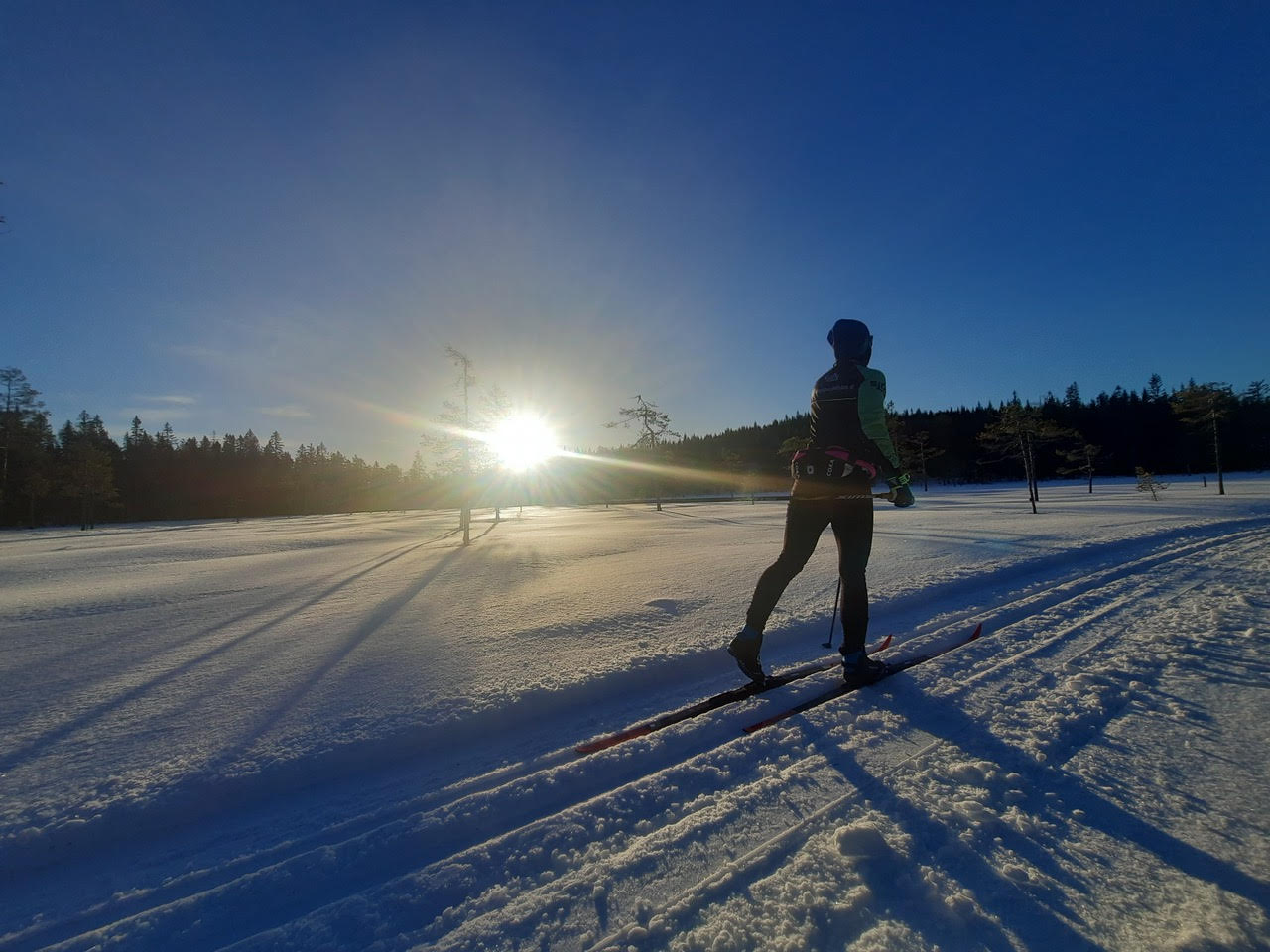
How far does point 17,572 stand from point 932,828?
54.0ft

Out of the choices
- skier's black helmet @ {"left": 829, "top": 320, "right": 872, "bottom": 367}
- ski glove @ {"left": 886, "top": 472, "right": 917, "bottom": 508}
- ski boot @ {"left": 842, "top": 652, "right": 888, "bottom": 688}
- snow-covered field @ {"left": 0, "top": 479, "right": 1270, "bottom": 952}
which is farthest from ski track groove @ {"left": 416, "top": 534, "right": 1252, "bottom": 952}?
skier's black helmet @ {"left": 829, "top": 320, "right": 872, "bottom": 367}

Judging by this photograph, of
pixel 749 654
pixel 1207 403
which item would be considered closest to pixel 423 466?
pixel 749 654

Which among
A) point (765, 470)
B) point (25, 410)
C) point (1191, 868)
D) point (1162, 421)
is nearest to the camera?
point (1191, 868)

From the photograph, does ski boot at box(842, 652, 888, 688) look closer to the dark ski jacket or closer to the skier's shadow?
the skier's shadow

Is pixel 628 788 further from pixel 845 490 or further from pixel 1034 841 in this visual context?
pixel 845 490

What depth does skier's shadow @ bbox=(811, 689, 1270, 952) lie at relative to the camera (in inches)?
54.5

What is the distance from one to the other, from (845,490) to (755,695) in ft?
4.69

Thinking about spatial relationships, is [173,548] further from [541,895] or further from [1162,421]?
[1162,421]

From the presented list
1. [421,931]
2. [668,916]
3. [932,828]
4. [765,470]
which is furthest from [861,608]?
[765,470]

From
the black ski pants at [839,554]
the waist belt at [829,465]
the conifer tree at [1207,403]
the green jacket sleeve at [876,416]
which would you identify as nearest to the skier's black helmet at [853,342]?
the green jacket sleeve at [876,416]

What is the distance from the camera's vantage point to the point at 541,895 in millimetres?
1591

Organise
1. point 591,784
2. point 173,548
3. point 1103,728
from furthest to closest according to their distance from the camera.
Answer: point 173,548 < point 1103,728 < point 591,784

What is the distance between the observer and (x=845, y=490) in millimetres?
3143

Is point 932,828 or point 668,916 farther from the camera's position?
point 932,828
